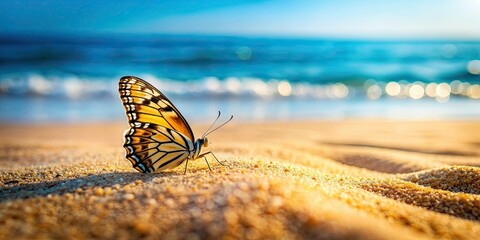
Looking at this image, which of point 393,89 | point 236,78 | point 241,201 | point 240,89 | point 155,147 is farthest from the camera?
point 236,78

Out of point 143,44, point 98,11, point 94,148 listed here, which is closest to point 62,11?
point 98,11

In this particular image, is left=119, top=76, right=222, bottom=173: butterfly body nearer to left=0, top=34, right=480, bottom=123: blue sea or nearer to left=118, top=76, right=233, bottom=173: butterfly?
left=118, top=76, right=233, bottom=173: butterfly

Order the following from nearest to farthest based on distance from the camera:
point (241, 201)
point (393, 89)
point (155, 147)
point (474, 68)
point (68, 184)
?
point (241, 201)
point (68, 184)
point (155, 147)
point (393, 89)
point (474, 68)

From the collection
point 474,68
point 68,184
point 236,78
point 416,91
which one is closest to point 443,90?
point 416,91

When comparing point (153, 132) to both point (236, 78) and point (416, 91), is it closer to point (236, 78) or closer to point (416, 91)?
point (416, 91)

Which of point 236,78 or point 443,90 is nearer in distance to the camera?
point 443,90

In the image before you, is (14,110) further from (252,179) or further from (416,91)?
(416,91)

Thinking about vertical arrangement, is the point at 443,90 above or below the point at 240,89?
below

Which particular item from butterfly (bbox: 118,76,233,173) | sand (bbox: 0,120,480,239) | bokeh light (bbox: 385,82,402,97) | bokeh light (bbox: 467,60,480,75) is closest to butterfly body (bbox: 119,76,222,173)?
butterfly (bbox: 118,76,233,173)
